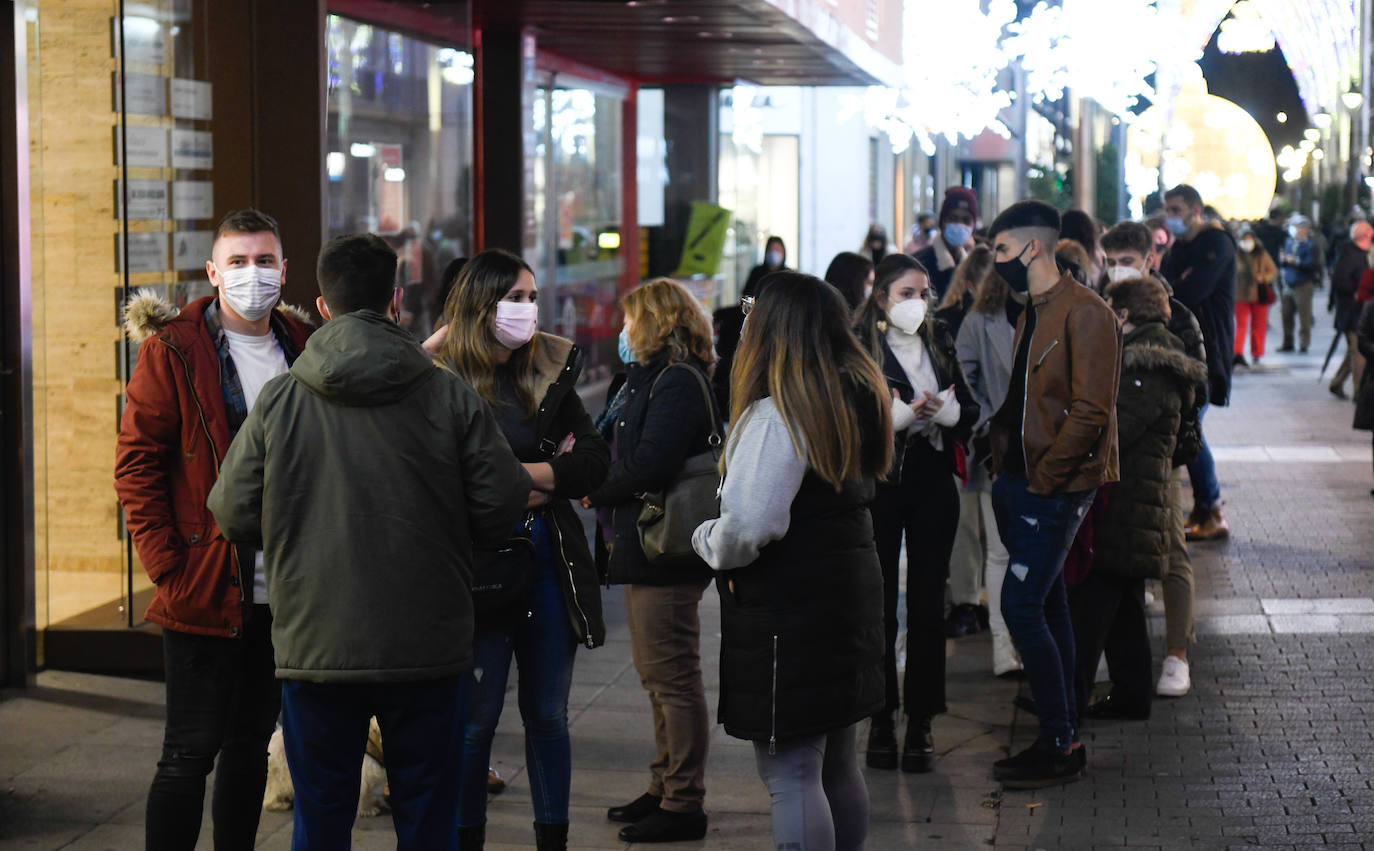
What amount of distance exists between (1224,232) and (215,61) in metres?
6.80

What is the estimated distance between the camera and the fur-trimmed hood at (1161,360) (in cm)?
668

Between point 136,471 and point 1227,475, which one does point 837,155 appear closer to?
point 1227,475

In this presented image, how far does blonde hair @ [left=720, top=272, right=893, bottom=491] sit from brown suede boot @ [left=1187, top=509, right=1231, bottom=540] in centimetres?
733

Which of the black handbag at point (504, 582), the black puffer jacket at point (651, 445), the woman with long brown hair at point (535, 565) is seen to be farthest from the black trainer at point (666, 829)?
the black handbag at point (504, 582)

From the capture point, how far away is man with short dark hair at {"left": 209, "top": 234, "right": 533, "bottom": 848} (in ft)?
12.0

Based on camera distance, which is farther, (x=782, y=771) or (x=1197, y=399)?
(x=1197, y=399)

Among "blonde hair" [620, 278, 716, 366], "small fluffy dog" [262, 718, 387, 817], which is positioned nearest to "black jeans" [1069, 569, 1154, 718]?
"blonde hair" [620, 278, 716, 366]

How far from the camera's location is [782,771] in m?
4.24

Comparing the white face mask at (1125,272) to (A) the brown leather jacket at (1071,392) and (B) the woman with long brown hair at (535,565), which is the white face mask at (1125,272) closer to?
(A) the brown leather jacket at (1071,392)

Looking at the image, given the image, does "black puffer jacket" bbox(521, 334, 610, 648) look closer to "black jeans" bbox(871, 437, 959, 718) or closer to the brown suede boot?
"black jeans" bbox(871, 437, 959, 718)

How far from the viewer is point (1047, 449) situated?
19.1ft

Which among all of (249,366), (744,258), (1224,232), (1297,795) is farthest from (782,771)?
(744,258)

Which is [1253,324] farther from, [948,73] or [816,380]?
[816,380]

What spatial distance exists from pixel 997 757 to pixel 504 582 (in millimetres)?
2580
